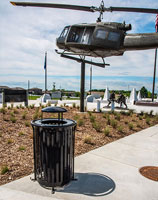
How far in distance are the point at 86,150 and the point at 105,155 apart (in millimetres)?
664

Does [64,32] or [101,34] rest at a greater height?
[64,32]

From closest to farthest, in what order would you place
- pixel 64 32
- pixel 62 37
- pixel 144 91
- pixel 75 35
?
pixel 75 35, pixel 64 32, pixel 62 37, pixel 144 91

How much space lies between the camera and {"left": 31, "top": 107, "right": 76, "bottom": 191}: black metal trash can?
3.35m

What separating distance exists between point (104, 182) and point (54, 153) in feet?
4.10

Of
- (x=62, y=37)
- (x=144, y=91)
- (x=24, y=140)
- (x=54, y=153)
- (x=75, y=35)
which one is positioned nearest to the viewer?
(x=54, y=153)

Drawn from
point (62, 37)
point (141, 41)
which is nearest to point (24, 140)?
point (62, 37)

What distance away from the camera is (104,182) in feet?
12.2

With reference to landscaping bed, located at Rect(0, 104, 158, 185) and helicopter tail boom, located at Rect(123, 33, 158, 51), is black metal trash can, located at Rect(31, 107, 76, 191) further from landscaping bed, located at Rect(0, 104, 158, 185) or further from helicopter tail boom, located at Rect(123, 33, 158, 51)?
helicopter tail boom, located at Rect(123, 33, 158, 51)

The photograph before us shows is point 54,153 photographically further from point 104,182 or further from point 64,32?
point 64,32

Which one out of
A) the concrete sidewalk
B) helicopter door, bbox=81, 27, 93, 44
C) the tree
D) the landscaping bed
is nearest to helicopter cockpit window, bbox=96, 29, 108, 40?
helicopter door, bbox=81, 27, 93, 44

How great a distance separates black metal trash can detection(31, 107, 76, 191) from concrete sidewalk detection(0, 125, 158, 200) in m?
0.19

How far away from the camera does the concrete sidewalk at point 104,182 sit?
322 cm

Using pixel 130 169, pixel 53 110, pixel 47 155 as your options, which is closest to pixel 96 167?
pixel 130 169

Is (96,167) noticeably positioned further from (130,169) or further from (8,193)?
(8,193)
